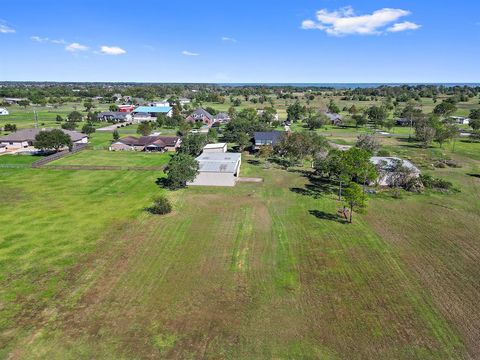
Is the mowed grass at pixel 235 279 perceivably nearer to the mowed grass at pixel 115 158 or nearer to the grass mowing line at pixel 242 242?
the grass mowing line at pixel 242 242

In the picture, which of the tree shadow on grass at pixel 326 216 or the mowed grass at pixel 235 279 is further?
the tree shadow on grass at pixel 326 216

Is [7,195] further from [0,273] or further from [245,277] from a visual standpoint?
[245,277]

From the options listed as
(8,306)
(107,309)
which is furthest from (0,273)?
(107,309)

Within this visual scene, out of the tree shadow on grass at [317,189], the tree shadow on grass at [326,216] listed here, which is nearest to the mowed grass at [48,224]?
the tree shadow on grass at [326,216]

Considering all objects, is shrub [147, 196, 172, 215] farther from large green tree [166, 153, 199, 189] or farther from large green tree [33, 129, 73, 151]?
large green tree [33, 129, 73, 151]

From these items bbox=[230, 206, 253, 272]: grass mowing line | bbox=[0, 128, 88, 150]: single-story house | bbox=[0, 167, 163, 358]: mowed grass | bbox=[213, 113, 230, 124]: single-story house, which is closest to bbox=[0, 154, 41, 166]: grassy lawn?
bbox=[0, 167, 163, 358]: mowed grass

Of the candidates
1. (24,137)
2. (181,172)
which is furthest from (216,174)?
(24,137)

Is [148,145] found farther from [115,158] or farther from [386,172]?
[386,172]
